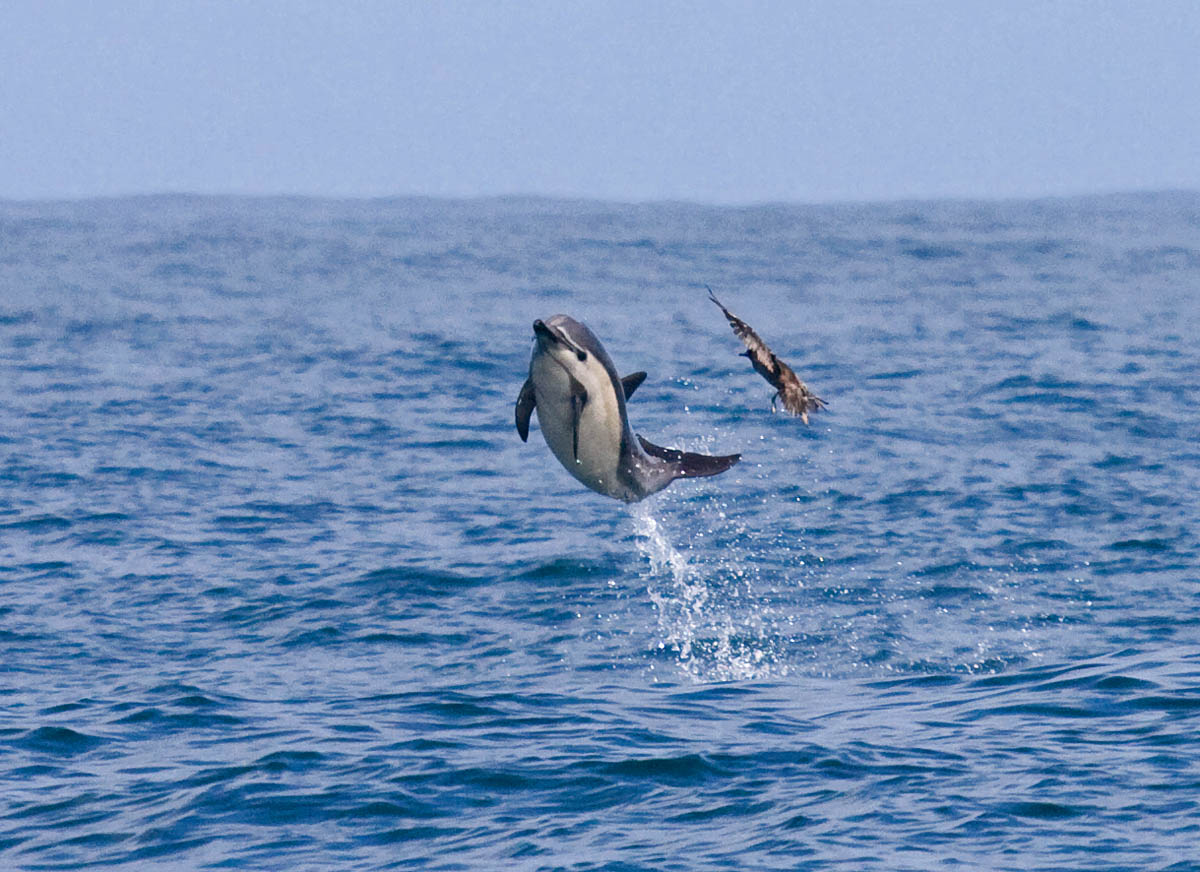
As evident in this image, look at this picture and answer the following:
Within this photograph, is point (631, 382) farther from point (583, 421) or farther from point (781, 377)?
point (781, 377)

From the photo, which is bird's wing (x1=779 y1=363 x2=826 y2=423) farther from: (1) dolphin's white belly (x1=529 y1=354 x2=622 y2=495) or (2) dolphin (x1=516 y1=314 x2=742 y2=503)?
(1) dolphin's white belly (x1=529 y1=354 x2=622 y2=495)

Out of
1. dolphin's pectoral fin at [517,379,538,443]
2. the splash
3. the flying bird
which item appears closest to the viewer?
dolphin's pectoral fin at [517,379,538,443]

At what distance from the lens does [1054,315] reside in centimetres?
5784

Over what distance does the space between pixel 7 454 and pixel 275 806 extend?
69.3 feet

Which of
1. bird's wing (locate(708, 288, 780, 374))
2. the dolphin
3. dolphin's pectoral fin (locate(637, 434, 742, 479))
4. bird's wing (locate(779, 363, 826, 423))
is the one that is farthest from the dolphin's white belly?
bird's wing (locate(779, 363, 826, 423))

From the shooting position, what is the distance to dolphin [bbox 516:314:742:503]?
47.5 feet

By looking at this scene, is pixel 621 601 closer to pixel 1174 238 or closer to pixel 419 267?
pixel 419 267

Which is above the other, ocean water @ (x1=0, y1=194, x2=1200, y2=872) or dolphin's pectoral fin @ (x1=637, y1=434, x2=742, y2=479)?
dolphin's pectoral fin @ (x1=637, y1=434, x2=742, y2=479)

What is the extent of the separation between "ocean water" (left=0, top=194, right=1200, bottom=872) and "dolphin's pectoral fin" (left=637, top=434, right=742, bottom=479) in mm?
2915

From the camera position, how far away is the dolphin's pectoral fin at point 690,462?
15.5m

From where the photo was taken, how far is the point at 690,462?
15.7 metres

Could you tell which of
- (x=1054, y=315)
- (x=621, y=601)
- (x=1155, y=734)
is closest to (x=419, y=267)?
(x=1054, y=315)

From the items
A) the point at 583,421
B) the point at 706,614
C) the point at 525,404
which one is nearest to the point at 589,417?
the point at 583,421

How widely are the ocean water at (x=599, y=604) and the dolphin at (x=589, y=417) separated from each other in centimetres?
295
